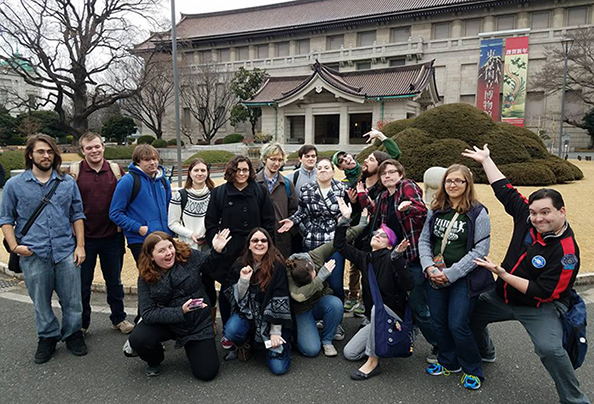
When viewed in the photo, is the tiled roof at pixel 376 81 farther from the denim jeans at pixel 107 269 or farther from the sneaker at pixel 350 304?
the denim jeans at pixel 107 269

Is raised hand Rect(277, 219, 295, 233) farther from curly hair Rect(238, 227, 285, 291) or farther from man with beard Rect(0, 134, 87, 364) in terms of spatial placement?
man with beard Rect(0, 134, 87, 364)

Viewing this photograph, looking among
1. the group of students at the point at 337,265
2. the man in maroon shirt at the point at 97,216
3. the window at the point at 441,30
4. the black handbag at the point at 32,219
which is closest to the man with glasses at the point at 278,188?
the group of students at the point at 337,265

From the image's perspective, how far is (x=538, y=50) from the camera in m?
34.9

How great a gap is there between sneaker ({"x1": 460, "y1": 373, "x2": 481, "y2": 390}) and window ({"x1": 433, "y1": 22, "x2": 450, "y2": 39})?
40.9 meters

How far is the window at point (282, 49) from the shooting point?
143 feet

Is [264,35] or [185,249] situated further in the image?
[264,35]

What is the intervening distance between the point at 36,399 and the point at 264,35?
4496 centimetres

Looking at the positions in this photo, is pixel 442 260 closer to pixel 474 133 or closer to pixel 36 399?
pixel 36 399

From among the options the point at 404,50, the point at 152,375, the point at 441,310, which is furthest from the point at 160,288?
the point at 404,50

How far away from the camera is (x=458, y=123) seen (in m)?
12.4

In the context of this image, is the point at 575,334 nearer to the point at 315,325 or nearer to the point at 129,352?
the point at 315,325

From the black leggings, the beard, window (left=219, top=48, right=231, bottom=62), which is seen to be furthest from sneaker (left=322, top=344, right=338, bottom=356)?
window (left=219, top=48, right=231, bottom=62)

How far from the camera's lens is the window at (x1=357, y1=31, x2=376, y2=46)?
40.4 meters

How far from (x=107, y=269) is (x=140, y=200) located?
0.81m
